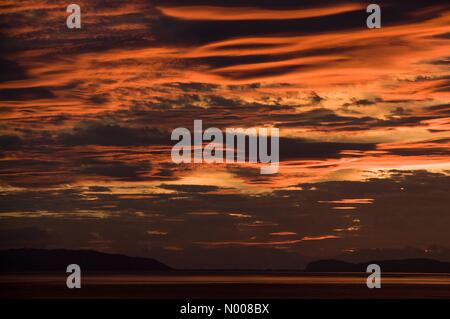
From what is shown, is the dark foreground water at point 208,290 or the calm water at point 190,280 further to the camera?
the calm water at point 190,280

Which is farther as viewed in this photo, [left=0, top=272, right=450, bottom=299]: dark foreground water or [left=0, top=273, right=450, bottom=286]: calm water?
[left=0, top=273, right=450, bottom=286]: calm water

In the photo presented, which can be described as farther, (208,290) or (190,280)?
(190,280)

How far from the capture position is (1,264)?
119m
